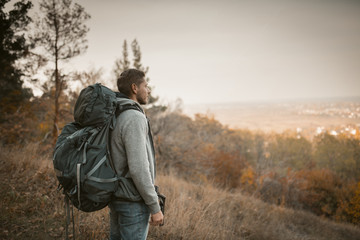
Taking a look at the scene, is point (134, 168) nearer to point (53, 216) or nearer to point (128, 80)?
point (128, 80)

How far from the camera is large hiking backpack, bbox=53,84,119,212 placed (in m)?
1.24

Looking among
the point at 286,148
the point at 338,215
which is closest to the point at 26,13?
the point at 338,215

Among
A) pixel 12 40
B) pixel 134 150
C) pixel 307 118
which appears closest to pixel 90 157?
pixel 134 150

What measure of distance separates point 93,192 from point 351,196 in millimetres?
32783

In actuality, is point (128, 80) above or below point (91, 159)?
above

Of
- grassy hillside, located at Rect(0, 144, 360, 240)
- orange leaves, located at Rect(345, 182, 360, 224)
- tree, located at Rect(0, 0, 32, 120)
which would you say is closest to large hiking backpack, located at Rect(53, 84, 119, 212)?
grassy hillside, located at Rect(0, 144, 360, 240)

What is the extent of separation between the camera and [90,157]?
125cm

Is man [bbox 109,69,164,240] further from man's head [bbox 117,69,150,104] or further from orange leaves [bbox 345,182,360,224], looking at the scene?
orange leaves [bbox 345,182,360,224]

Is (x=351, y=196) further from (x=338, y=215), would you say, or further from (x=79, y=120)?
(x=79, y=120)

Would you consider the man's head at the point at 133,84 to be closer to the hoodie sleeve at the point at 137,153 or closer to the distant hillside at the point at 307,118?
the hoodie sleeve at the point at 137,153

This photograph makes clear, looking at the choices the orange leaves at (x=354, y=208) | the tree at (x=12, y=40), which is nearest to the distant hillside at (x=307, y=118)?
the orange leaves at (x=354, y=208)

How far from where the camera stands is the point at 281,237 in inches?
180

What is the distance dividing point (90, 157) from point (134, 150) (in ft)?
0.97

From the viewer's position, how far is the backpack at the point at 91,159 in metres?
1.24
